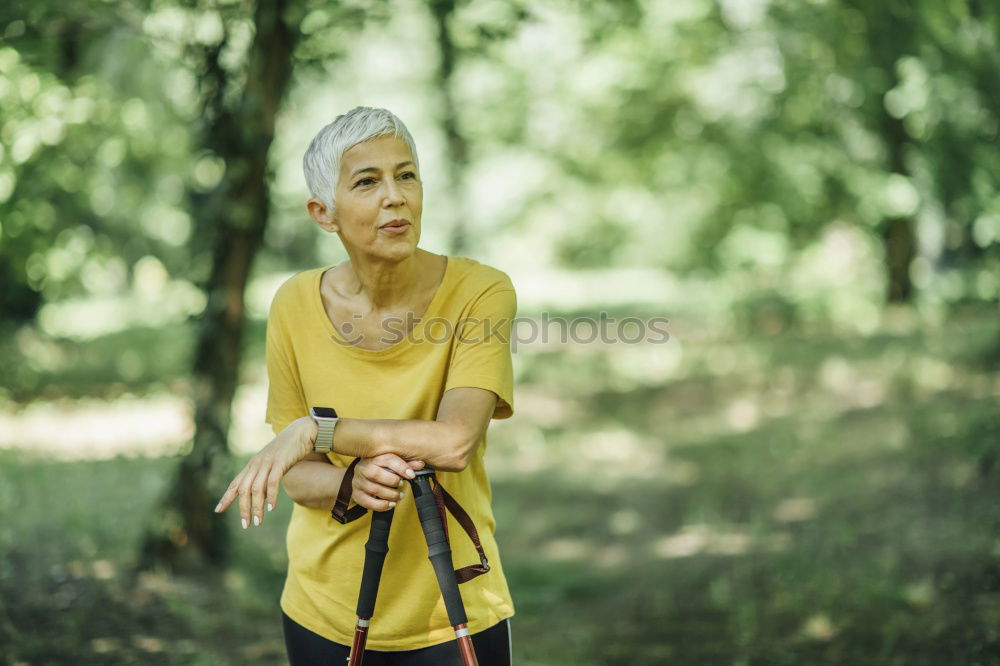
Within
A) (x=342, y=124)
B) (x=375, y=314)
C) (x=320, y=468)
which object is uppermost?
(x=342, y=124)

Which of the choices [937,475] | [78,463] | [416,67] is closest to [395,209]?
[937,475]

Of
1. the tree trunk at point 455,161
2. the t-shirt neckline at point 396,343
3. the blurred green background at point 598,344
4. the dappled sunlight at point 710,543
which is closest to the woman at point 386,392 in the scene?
the t-shirt neckline at point 396,343

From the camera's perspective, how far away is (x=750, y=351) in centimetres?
1434

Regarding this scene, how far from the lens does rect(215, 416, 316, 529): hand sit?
216cm

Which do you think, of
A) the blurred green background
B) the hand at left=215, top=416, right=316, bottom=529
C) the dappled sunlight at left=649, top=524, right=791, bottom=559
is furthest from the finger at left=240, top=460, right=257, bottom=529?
the dappled sunlight at left=649, top=524, right=791, bottom=559

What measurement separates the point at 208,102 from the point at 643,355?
11.2 m

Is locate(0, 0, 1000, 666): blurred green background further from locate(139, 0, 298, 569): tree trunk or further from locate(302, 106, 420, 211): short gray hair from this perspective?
locate(302, 106, 420, 211): short gray hair

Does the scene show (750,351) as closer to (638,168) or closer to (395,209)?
(638,168)

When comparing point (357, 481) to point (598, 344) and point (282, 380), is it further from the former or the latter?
point (598, 344)

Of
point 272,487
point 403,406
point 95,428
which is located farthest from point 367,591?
point 95,428

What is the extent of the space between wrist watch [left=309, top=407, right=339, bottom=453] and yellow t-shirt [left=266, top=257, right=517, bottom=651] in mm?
129

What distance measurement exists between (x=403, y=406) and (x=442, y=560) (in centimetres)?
40

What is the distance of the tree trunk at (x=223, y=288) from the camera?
237 inches

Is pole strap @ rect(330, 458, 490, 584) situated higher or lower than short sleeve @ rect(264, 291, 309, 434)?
lower
